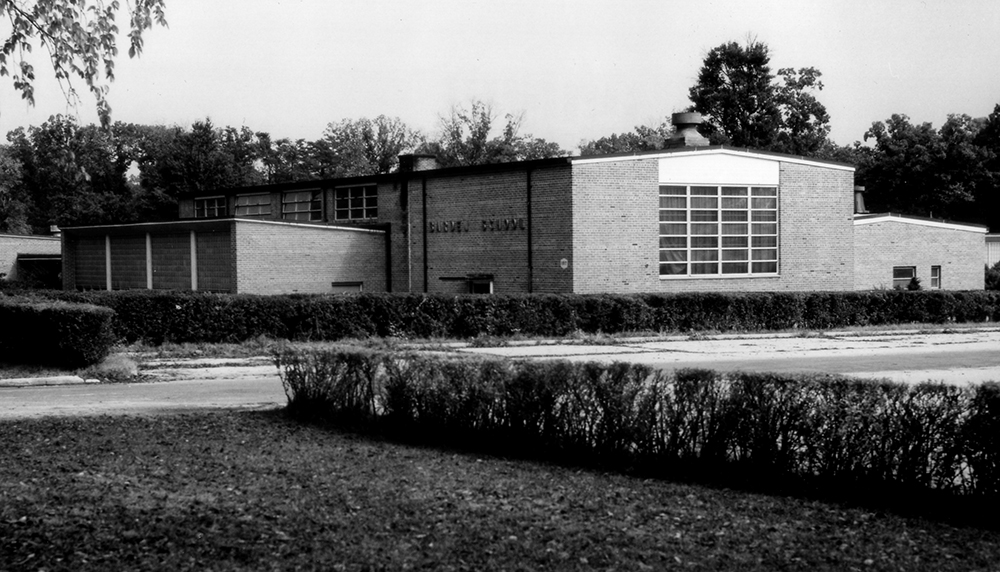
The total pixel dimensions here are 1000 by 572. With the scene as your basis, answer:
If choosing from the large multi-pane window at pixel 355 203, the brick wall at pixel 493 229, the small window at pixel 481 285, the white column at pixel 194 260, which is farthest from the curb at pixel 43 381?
the large multi-pane window at pixel 355 203

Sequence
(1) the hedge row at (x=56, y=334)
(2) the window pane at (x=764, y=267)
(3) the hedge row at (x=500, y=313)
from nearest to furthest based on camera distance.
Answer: (1) the hedge row at (x=56, y=334)
(3) the hedge row at (x=500, y=313)
(2) the window pane at (x=764, y=267)

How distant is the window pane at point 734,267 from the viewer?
38.8m

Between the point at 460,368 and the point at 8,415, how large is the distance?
6.65 meters

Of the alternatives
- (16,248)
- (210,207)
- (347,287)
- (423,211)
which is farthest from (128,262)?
(16,248)

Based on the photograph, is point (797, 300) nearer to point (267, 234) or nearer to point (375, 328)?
point (375, 328)

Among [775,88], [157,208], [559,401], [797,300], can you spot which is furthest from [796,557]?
[775,88]

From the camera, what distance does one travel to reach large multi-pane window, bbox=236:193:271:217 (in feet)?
157

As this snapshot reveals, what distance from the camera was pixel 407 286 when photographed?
40.3m

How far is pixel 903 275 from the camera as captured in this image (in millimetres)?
45438

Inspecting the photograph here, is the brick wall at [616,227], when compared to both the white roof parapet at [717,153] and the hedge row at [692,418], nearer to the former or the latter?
the white roof parapet at [717,153]

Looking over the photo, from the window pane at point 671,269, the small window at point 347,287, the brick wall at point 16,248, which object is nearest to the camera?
the window pane at point 671,269

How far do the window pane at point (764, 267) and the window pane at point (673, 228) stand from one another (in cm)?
327

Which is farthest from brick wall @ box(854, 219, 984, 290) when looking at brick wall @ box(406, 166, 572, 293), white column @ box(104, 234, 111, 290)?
white column @ box(104, 234, 111, 290)

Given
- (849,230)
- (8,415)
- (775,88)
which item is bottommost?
(8,415)
